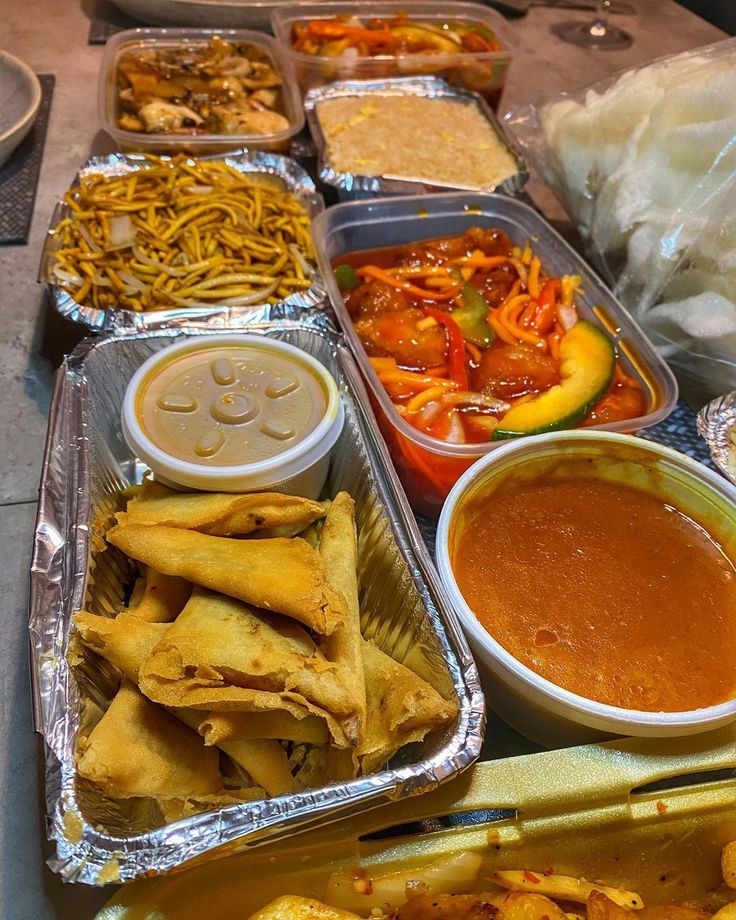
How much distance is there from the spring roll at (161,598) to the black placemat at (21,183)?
4.28ft

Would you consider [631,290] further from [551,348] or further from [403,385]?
[403,385]

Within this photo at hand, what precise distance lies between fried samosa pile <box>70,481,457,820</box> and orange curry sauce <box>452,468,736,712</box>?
177 mm

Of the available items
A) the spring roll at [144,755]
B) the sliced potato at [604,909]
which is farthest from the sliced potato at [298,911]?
the sliced potato at [604,909]

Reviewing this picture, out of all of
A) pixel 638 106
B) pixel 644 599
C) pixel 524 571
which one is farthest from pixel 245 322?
pixel 638 106

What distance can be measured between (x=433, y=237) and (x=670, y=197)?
1.84 feet

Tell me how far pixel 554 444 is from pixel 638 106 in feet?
3.18

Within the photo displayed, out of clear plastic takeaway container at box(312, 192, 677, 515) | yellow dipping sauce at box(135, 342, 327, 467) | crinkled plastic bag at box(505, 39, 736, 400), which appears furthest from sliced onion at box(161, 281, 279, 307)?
crinkled plastic bag at box(505, 39, 736, 400)

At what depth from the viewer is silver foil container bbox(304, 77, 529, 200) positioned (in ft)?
6.19

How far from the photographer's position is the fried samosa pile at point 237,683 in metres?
0.80

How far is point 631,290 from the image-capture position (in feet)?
5.21

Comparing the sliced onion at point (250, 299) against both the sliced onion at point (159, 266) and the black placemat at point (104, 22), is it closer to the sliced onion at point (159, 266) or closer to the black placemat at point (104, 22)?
the sliced onion at point (159, 266)

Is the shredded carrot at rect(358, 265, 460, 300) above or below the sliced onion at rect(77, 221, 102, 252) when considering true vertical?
above

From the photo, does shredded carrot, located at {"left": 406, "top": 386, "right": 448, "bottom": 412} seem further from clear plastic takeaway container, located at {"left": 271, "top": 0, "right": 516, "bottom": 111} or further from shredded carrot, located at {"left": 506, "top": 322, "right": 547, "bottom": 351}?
clear plastic takeaway container, located at {"left": 271, "top": 0, "right": 516, "bottom": 111}

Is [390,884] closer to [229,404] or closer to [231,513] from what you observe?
[231,513]
